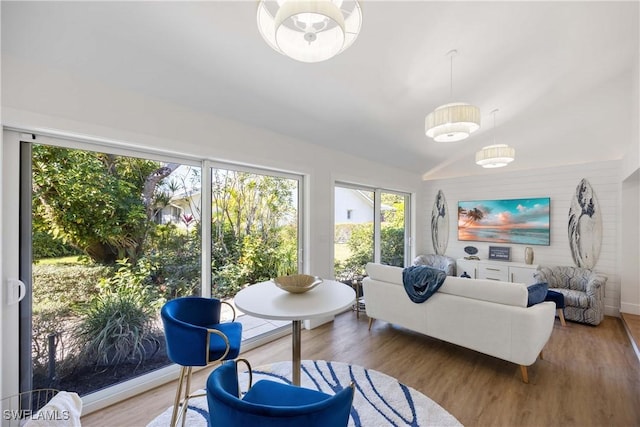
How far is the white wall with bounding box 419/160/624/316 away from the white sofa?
8.26 ft

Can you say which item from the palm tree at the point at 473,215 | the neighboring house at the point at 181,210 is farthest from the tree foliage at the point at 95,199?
the palm tree at the point at 473,215

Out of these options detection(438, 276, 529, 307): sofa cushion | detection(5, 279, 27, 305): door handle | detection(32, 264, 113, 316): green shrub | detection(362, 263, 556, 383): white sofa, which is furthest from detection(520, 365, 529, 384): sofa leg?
detection(5, 279, 27, 305): door handle

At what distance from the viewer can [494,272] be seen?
4758 millimetres

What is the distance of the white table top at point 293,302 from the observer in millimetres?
1480

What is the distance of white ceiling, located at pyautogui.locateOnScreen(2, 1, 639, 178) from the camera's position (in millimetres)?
1651

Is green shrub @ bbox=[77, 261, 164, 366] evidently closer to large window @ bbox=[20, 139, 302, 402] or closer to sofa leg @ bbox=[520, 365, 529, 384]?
large window @ bbox=[20, 139, 302, 402]

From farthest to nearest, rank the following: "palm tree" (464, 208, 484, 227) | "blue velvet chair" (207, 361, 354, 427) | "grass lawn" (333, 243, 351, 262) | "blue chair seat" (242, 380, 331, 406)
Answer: "palm tree" (464, 208, 484, 227), "grass lawn" (333, 243, 351, 262), "blue chair seat" (242, 380, 331, 406), "blue velvet chair" (207, 361, 354, 427)

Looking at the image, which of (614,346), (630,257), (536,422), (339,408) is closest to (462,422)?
(536,422)

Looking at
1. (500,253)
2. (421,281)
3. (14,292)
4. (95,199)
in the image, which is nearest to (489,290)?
(421,281)

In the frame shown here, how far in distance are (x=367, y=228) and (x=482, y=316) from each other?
2.37 meters

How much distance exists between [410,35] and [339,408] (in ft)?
8.43

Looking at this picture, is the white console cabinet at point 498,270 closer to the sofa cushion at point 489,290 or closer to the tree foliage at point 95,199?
the sofa cushion at point 489,290

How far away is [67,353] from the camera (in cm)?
195

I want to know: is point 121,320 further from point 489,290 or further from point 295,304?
point 489,290
